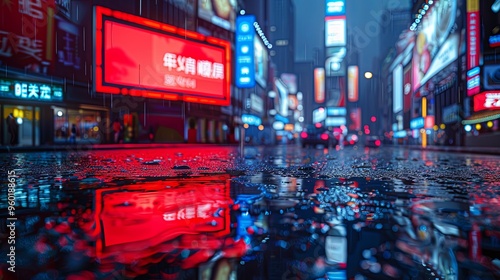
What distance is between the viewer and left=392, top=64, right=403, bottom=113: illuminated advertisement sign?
73750 mm

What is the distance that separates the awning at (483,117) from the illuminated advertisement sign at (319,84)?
3124 inches

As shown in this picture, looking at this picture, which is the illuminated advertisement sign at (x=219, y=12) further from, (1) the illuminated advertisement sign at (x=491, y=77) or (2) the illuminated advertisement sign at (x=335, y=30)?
(2) the illuminated advertisement sign at (x=335, y=30)

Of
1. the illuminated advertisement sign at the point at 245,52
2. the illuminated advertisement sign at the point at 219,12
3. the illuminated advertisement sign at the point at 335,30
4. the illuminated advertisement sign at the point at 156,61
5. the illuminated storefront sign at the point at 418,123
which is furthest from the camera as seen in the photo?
the illuminated advertisement sign at the point at 335,30

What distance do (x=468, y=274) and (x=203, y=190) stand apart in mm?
2885

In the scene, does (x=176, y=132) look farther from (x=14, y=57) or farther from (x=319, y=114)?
(x=319, y=114)

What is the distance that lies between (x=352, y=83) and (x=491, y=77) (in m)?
90.7

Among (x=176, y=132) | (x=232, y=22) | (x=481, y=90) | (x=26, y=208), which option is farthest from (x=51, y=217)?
(x=232, y=22)

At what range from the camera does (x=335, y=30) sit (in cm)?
8319

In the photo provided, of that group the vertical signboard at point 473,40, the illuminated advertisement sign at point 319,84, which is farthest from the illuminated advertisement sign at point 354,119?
the vertical signboard at point 473,40

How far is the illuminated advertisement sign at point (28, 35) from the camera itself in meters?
18.5

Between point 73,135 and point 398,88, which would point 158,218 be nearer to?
point 73,135

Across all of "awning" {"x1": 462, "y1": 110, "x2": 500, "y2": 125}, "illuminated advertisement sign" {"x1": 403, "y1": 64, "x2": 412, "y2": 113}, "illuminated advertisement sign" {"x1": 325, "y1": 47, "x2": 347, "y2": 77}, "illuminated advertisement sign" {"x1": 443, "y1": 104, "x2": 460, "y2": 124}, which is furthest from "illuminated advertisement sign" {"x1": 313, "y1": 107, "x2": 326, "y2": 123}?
"awning" {"x1": 462, "y1": 110, "x2": 500, "y2": 125}

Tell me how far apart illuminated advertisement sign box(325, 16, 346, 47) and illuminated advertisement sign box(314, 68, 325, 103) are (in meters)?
20.6

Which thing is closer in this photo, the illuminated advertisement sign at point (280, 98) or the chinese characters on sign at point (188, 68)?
the chinese characters on sign at point (188, 68)
